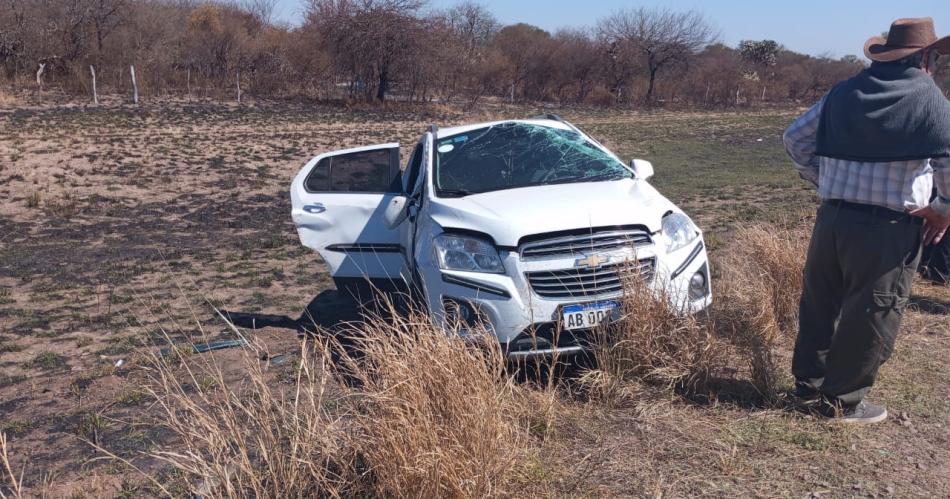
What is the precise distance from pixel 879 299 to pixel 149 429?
3.85 meters

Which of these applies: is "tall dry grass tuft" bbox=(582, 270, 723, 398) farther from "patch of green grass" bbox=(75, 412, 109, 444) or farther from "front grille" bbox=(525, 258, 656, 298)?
"patch of green grass" bbox=(75, 412, 109, 444)

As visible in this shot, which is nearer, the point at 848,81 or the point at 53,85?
the point at 848,81

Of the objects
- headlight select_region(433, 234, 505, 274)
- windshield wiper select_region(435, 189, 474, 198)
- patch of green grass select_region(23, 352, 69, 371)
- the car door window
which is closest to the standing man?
A: headlight select_region(433, 234, 505, 274)

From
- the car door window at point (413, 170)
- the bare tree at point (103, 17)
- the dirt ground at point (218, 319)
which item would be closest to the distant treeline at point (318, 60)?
the bare tree at point (103, 17)

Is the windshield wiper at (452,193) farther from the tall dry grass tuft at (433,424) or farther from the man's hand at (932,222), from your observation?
the man's hand at (932,222)

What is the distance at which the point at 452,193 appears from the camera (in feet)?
19.7

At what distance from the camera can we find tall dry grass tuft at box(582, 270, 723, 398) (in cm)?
460

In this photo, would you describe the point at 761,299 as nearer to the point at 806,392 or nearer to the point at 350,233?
the point at 806,392

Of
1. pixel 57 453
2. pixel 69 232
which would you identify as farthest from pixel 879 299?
pixel 69 232

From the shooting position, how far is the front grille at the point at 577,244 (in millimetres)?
5039

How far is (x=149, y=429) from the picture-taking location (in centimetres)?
476

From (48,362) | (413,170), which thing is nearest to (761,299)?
(413,170)

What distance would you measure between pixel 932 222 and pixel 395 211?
12.1 ft

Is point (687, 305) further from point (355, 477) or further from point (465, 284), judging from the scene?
point (355, 477)
